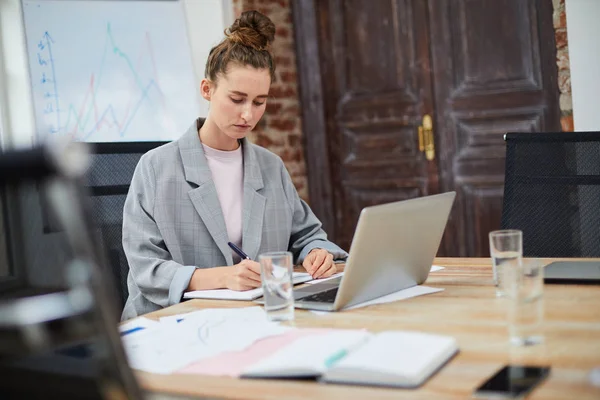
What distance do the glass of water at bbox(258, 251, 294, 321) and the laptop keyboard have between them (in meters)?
0.11

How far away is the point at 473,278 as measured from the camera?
177cm

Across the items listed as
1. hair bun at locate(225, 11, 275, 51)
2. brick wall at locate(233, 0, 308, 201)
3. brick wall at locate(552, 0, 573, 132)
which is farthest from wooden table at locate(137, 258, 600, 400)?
brick wall at locate(233, 0, 308, 201)

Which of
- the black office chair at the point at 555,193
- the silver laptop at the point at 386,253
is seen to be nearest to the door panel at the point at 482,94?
the black office chair at the point at 555,193

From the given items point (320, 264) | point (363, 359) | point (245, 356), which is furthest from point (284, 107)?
point (363, 359)

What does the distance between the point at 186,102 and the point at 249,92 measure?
174 centimetres

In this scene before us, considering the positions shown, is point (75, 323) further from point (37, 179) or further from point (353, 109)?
point (353, 109)

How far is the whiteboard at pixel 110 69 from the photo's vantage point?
3344mm

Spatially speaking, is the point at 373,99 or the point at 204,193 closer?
the point at 204,193

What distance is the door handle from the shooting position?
4.00m

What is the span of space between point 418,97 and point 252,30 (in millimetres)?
1969

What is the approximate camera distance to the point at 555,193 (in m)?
2.09

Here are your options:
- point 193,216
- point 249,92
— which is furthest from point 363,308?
point 249,92

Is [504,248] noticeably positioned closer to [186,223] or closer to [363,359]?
[363,359]

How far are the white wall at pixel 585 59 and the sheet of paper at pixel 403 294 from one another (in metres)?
1.97
